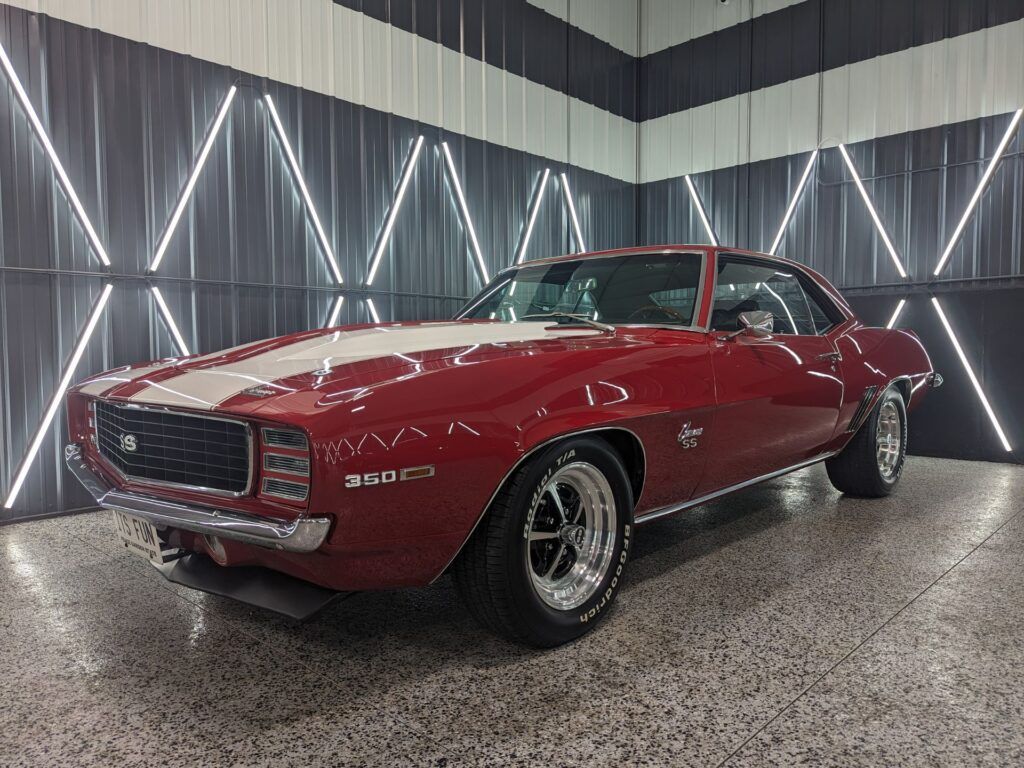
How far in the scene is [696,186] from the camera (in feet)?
25.7

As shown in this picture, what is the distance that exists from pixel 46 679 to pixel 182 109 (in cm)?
382

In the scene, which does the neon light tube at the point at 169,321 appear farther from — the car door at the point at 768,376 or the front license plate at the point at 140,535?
the car door at the point at 768,376

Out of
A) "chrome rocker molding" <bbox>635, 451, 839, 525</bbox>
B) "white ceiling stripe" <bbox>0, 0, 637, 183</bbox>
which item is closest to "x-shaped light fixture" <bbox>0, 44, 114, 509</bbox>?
"white ceiling stripe" <bbox>0, 0, 637, 183</bbox>

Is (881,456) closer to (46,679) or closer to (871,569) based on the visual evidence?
(871,569)

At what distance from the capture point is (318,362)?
204 centimetres

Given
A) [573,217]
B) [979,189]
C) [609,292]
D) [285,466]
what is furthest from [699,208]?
[285,466]

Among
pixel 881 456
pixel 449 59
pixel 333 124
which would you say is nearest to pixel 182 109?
pixel 333 124

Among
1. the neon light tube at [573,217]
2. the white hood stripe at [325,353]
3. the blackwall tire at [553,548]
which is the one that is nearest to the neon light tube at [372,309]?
the neon light tube at [573,217]

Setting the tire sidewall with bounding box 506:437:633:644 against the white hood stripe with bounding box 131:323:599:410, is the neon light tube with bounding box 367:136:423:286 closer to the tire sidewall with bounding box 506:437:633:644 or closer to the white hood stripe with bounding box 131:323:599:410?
the white hood stripe with bounding box 131:323:599:410

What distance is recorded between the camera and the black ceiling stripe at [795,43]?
5.97 meters

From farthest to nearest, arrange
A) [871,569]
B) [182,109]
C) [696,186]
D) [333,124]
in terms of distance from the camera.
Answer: [696,186]
[333,124]
[182,109]
[871,569]

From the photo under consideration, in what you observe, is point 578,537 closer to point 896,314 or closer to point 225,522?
point 225,522

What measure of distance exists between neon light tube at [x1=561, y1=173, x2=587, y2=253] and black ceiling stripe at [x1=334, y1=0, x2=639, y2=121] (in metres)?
1.03

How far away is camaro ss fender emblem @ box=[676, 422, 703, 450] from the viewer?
8.05 feet
